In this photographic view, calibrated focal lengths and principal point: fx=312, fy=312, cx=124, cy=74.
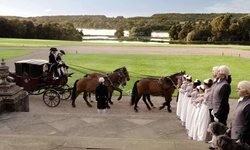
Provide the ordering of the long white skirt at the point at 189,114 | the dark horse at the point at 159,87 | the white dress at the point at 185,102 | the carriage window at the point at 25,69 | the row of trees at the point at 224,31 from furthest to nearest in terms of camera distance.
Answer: the row of trees at the point at 224,31, the carriage window at the point at 25,69, the dark horse at the point at 159,87, the white dress at the point at 185,102, the long white skirt at the point at 189,114

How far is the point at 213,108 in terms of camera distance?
237 inches

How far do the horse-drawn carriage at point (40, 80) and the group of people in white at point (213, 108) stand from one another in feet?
17.5

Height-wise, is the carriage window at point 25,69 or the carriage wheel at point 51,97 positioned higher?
the carriage window at point 25,69

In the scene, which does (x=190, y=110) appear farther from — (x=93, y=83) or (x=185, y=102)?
(x=93, y=83)

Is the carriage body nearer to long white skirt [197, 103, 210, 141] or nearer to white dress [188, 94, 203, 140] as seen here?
white dress [188, 94, 203, 140]

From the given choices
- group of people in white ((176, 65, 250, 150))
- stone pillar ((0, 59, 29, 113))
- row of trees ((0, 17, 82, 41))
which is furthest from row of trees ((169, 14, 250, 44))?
stone pillar ((0, 59, 29, 113))

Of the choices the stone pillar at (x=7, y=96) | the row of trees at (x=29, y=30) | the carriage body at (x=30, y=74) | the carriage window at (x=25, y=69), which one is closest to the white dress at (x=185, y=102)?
the stone pillar at (x=7, y=96)

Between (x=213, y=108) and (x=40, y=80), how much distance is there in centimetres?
753

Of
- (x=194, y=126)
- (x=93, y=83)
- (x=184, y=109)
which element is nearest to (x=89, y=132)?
(x=194, y=126)

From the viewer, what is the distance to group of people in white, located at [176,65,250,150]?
4508 millimetres

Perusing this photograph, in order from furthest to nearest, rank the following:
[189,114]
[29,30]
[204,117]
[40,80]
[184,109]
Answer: [29,30] → [40,80] → [184,109] → [189,114] → [204,117]

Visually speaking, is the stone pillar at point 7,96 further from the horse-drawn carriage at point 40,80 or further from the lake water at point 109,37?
the lake water at point 109,37

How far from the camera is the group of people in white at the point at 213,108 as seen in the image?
451 centimetres

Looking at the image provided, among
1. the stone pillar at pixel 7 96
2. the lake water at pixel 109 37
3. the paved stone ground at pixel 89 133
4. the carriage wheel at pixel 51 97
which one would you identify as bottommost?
the carriage wheel at pixel 51 97
